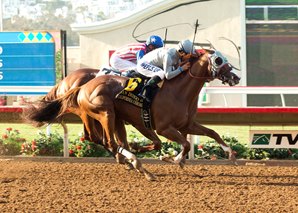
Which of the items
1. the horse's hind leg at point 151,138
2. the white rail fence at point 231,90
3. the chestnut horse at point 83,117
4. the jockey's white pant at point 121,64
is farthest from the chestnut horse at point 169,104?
the white rail fence at point 231,90

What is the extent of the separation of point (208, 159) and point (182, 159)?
60.8 inches

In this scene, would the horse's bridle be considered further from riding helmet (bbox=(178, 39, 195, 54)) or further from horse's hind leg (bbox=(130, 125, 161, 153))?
horse's hind leg (bbox=(130, 125, 161, 153))

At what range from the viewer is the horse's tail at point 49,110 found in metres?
8.30

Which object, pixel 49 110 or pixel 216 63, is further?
pixel 49 110

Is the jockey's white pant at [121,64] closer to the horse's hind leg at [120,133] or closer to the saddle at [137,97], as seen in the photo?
the horse's hind leg at [120,133]

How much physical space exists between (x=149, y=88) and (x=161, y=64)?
0.32 m

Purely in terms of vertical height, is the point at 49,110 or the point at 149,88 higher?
the point at 149,88

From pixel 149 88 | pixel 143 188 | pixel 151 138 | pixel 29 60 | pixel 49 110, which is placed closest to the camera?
pixel 143 188

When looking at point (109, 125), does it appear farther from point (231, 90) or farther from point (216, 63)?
point (231, 90)

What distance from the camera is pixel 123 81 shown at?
26.1ft

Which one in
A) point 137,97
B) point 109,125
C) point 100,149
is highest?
point 137,97

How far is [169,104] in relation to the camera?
7.59 m

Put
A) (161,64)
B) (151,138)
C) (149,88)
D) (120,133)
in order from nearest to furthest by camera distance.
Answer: (149,88), (161,64), (151,138), (120,133)

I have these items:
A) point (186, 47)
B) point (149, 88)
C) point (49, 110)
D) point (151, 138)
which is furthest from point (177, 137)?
point (49, 110)
